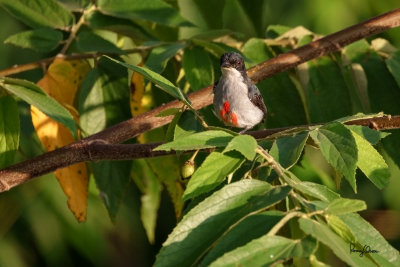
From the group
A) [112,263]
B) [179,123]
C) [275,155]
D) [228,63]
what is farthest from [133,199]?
[275,155]

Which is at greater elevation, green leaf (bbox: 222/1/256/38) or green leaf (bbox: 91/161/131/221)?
green leaf (bbox: 222/1/256/38)

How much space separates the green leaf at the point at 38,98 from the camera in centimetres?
177

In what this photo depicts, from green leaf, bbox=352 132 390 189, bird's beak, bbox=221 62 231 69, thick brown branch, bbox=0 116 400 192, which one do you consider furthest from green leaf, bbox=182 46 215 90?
green leaf, bbox=352 132 390 189

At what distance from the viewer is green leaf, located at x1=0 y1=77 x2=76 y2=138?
1.77 m

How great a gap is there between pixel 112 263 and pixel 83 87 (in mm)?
1490

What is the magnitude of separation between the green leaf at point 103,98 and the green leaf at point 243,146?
1.00 metres

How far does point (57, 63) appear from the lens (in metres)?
2.18

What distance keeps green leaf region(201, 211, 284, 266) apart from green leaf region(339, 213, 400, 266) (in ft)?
0.38

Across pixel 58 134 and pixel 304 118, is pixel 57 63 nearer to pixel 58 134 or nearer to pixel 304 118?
pixel 58 134

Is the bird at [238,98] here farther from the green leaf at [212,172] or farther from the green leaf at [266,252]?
the green leaf at [266,252]

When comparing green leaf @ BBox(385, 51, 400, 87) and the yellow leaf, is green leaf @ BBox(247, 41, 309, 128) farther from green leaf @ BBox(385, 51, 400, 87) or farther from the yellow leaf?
the yellow leaf

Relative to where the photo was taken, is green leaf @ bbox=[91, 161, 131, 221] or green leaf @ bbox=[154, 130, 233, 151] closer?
green leaf @ bbox=[154, 130, 233, 151]

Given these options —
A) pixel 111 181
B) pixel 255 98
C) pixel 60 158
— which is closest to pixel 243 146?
pixel 60 158
